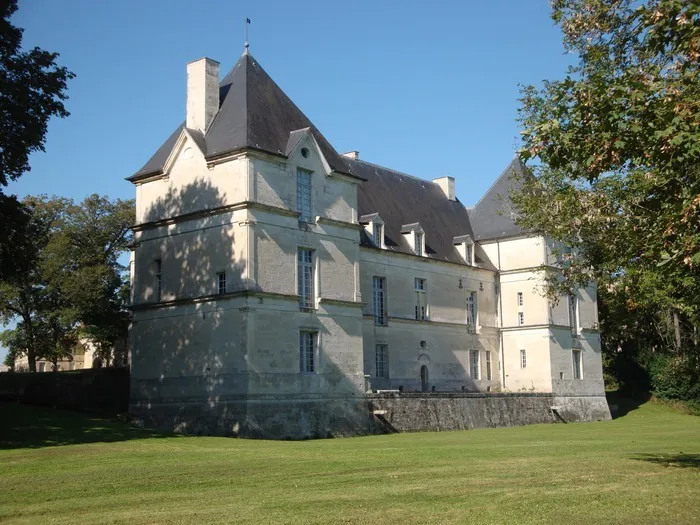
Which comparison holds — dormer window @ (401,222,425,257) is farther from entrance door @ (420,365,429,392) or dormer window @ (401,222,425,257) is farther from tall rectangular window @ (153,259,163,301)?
tall rectangular window @ (153,259,163,301)

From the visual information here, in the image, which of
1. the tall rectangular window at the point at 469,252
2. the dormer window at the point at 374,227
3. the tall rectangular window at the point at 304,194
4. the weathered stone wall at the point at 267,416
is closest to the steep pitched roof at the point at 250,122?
the tall rectangular window at the point at 304,194

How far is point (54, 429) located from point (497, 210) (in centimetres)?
2752

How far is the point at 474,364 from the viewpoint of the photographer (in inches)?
1783

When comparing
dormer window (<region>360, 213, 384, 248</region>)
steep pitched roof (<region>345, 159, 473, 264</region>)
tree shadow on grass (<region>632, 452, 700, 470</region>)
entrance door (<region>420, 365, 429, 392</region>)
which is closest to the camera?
tree shadow on grass (<region>632, 452, 700, 470</region>)

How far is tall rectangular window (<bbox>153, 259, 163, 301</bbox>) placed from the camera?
108 feet

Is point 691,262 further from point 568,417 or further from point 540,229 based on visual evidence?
point 568,417

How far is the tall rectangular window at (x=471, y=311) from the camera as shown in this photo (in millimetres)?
45281

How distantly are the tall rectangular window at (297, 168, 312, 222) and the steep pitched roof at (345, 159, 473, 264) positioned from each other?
6.69 meters

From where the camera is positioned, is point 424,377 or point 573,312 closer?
point 424,377

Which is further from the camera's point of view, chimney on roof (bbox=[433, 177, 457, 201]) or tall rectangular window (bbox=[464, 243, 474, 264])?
chimney on roof (bbox=[433, 177, 457, 201])

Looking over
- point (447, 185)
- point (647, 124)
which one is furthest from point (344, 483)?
point (447, 185)

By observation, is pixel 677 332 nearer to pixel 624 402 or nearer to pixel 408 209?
pixel 624 402

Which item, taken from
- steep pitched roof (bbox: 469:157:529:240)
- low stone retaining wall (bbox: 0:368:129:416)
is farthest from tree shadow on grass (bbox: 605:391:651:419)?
low stone retaining wall (bbox: 0:368:129:416)

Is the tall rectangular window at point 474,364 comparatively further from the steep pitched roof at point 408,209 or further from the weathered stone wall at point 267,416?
the weathered stone wall at point 267,416
